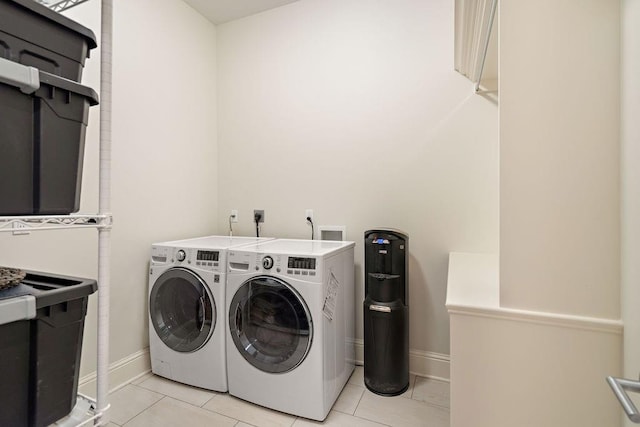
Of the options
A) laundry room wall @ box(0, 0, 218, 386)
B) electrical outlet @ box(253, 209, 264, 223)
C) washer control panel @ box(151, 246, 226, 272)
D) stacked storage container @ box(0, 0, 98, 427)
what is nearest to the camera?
stacked storage container @ box(0, 0, 98, 427)

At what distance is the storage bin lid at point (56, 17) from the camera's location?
0.73 meters

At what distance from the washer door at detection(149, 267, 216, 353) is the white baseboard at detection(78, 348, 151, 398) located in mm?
256

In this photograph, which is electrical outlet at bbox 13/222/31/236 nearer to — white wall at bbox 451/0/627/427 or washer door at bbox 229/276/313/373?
washer door at bbox 229/276/313/373

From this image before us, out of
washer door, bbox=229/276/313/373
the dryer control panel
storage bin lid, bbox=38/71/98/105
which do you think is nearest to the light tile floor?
washer door, bbox=229/276/313/373

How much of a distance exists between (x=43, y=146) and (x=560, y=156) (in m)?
1.41

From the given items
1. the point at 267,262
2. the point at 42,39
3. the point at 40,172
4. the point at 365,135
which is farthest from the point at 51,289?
the point at 365,135

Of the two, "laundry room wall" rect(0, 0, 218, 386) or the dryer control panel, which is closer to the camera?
the dryer control panel

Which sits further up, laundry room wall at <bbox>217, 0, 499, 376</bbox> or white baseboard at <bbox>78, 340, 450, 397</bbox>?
laundry room wall at <bbox>217, 0, 499, 376</bbox>

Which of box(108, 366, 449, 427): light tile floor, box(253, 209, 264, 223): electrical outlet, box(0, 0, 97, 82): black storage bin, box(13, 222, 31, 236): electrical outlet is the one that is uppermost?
box(0, 0, 97, 82): black storage bin

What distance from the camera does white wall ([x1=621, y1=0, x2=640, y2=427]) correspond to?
2.34 ft

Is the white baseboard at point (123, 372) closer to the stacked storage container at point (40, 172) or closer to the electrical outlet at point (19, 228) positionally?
the stacked storage container at point (40, 172)

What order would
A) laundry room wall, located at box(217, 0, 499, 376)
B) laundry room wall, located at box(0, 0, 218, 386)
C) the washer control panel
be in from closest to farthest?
laundry room wall, located at box(0, 0, 218, 386), the washer control panel, laundry room wall, located at box(217, 0, 499, 376)

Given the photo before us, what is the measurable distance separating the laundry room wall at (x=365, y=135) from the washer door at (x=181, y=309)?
2.52ft

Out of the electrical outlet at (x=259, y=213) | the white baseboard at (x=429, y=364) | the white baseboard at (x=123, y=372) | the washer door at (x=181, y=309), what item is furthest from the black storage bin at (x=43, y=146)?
the white baseboard at (x=429, y=364)
